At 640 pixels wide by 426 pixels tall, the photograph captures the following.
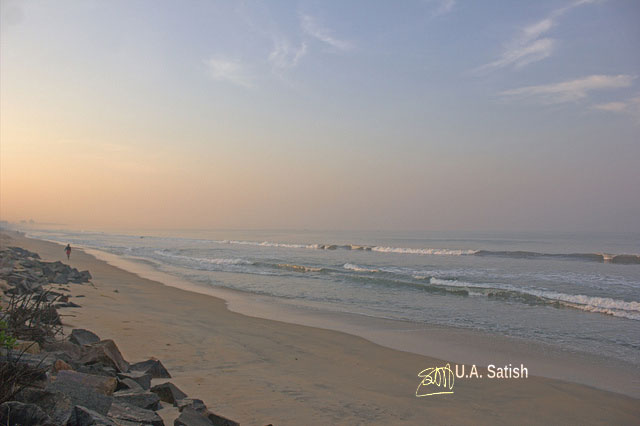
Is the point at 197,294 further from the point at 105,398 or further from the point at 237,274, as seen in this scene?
the point at 105,398

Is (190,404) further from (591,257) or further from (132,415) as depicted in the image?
(591,257)

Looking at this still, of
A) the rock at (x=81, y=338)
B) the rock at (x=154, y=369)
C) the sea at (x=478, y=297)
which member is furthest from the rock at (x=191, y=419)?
the sea at (x=478, y=297)

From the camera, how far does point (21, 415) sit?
2.72 m

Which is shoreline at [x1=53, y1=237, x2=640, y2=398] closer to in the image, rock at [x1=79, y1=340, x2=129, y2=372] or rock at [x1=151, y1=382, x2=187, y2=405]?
rock at [x1=151, y1=382, x2=187, y2=405]

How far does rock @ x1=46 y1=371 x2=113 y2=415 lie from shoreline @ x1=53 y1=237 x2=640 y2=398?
6999 millimetres

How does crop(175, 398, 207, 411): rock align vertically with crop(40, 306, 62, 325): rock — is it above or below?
below

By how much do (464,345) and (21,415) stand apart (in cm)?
913

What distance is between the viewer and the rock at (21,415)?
2.69 metres

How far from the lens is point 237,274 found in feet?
80.5

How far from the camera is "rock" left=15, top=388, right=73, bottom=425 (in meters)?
3.02

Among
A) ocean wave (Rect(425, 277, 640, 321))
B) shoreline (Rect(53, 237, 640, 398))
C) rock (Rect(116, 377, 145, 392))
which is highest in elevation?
rock (Rect(116, 377, 145, 392))

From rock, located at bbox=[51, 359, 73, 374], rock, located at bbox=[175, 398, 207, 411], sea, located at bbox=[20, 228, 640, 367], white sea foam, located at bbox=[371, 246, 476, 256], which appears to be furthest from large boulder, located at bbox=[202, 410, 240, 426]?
white sea foam, located at bbox=[371, 246, 476, 256]
